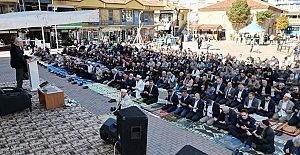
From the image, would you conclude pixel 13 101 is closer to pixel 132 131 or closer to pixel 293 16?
pixel 132 131

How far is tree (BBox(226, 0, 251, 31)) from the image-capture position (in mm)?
39562

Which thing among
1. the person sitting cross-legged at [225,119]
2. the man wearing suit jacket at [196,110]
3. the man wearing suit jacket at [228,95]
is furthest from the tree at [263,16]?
the person sitting cross-legged at [225,119]

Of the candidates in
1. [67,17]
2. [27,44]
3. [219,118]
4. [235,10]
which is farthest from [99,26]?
[219,118]

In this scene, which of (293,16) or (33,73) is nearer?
(33,73)

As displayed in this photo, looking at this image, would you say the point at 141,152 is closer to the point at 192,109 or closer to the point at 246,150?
the point at 246,150

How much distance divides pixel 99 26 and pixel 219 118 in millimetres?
30818

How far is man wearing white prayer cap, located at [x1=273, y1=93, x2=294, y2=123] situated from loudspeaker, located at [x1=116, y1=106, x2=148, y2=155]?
5917mm

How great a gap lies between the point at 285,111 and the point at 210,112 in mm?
2722

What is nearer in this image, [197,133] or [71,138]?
[71,138]

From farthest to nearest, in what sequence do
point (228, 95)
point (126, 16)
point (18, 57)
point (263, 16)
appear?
point (126, 16) < point (263, 16) < point (228, 95) < point (18, 57)

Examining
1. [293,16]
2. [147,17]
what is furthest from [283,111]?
[293,16]

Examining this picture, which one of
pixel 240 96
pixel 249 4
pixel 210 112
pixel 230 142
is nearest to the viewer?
pixel 230 142

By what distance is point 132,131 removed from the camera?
5.24 m

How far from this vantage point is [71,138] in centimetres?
713
